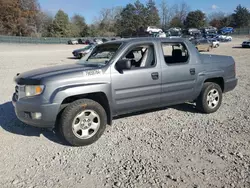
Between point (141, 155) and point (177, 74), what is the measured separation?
2017 mm

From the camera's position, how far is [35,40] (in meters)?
64.3

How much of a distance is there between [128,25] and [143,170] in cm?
9378

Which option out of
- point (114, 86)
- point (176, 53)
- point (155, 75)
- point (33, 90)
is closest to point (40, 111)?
point (33, 90)

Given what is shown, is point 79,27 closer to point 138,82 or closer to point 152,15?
point 152,15

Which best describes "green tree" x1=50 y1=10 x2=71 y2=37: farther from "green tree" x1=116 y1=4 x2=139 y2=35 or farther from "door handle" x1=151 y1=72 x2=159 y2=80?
"door handle" x1=151 y1=72 x2=159 y2=80

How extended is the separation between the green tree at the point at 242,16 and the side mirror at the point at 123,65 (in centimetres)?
9573

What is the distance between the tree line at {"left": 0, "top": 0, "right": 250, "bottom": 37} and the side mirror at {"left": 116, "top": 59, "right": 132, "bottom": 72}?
7831cm

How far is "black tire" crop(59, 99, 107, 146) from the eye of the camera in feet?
13.0

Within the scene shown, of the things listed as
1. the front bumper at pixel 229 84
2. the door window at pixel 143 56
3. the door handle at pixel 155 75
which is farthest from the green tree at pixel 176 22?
the door handle at pixel 155 75

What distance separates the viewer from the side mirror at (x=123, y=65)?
13.9ft

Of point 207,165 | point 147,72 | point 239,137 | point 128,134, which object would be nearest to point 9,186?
point 128,134

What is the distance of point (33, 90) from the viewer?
396 cm

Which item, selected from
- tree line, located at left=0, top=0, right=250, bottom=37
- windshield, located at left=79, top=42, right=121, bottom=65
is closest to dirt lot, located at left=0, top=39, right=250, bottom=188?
windshield, located at left=79, top=42, right=121, bottom=65

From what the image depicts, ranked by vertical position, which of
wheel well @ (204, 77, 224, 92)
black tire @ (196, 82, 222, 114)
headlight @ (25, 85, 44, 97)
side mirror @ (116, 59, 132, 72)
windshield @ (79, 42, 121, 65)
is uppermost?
windshield @ (79, 42, 121, 65)
